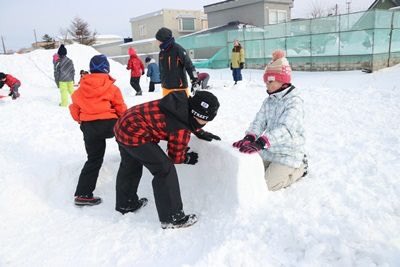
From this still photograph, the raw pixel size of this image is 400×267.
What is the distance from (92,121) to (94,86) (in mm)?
374

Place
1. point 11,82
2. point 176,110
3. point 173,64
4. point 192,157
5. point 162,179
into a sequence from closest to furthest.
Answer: point 176,110
point 162,179
point 192,157
point 173,64
point 11,82

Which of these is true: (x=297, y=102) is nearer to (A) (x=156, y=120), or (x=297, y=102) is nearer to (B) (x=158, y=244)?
(A) (x=156, y=120)

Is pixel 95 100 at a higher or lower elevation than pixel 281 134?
higher

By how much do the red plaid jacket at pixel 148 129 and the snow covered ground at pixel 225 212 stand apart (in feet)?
1.51

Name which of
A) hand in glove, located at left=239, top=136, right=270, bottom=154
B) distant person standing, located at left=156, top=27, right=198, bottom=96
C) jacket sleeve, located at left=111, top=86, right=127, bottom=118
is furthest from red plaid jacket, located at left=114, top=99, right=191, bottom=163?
distant person standing, located at left=156, top=27, right=198, bottom=96

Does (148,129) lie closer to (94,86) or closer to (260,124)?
(94,86)

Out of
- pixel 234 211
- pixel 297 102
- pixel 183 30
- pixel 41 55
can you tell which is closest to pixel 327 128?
pixel 297 102

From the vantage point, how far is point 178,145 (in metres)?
2.99

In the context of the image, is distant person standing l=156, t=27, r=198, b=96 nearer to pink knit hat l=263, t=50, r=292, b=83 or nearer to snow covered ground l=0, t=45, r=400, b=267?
snow covered ground l=0, t=45, r=400, b=267

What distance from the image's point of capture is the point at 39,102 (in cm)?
983

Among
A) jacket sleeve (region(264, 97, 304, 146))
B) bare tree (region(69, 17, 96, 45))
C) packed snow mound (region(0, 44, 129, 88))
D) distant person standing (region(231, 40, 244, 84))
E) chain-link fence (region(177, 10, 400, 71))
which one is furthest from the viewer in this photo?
bare tree (region(69, 17, 96, 45))

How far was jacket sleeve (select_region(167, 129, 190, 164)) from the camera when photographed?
2923mm

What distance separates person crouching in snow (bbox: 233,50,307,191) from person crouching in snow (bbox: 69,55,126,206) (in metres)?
1.44

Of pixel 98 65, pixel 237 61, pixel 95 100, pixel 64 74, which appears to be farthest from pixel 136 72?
pixel 95 100
